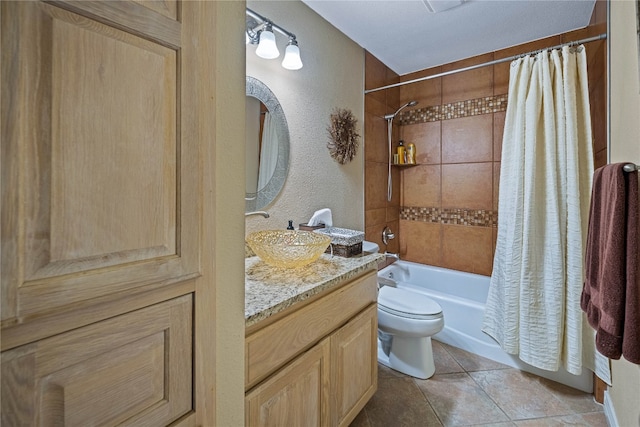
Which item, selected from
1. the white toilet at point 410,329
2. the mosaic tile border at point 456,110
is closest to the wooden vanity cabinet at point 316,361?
the white toilet at point 410,329

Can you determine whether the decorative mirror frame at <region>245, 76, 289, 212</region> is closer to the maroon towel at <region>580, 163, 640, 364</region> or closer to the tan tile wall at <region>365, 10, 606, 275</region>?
the tan tile wall at <region>365, 10, 606, 275</region>

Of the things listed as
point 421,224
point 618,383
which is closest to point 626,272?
point 618,383

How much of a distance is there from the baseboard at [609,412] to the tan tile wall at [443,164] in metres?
1.15

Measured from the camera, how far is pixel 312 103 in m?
1.96

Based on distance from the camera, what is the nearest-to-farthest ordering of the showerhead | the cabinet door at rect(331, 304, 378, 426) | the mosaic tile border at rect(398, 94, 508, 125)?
the cabinet door at rect(331, 304, 378, 426)
the mosaic tile border at rect(398, 94, 508, 125)
the showerhead

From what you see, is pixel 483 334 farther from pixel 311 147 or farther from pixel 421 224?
pixel 311 147

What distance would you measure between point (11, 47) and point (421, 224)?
2991 millimetres

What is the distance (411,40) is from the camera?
234 centimetres

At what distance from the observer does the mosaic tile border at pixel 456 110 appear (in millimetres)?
2539

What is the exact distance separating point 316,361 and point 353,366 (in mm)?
315

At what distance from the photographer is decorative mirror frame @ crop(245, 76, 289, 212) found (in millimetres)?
1599

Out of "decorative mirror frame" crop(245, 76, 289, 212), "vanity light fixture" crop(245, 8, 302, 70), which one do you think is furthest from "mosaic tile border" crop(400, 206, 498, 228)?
"vanity light fixture" crop(245, 8, 302, 70)

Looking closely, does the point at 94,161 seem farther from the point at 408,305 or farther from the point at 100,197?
the point at 408,305

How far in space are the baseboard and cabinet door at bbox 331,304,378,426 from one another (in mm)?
1170
